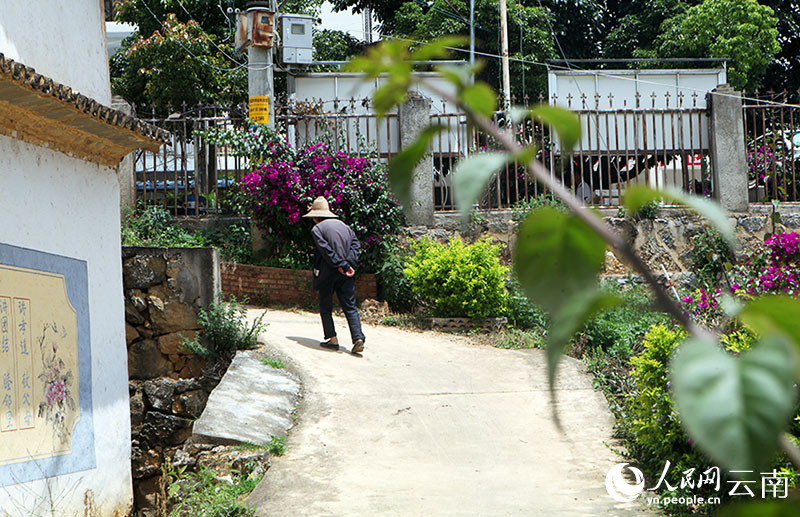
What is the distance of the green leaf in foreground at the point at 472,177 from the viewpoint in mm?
584

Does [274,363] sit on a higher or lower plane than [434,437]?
higher

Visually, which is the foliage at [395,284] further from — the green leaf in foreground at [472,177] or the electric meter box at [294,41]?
the green leaf in foreground at [472,177]

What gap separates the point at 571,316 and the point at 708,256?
11.8m

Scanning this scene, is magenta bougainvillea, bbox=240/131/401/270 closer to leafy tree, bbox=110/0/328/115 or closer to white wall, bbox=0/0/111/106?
white wall, bbox=0/0/111/106

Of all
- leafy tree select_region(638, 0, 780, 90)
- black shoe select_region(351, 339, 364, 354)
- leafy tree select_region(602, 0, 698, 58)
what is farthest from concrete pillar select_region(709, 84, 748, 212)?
leafy tree select_region(602, 0, 698, 58)

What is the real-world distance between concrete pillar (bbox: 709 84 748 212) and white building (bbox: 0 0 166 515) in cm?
816

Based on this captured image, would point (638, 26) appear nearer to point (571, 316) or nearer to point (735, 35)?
point (735, 35)

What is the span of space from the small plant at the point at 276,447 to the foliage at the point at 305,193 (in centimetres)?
463

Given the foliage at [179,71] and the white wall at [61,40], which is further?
the foliage at [179,71]

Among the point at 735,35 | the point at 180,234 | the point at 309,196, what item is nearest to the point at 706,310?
the point at 309,196

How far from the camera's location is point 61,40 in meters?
6.14

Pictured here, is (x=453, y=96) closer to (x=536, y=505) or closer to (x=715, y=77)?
(x=536, y=505)

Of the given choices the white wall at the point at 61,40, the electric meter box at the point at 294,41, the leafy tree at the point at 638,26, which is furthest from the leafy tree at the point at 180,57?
the white wall at the point at 61,40

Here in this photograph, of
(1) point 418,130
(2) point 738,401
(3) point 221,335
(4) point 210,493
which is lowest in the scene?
(4) point 210,493
